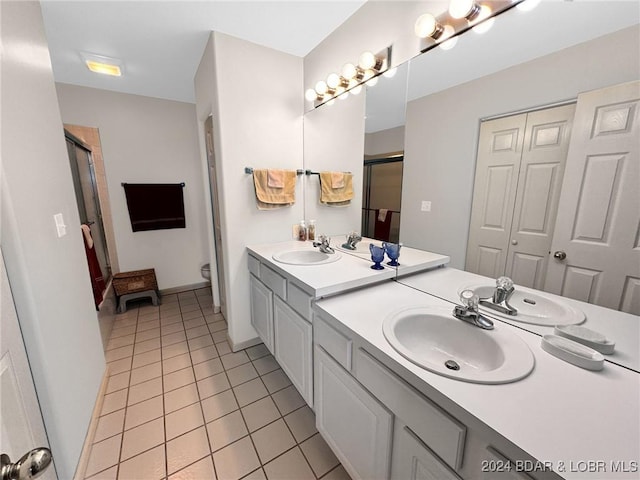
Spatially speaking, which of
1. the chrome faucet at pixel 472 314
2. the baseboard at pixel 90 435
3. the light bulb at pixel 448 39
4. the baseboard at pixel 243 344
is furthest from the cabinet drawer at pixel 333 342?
the light bulb at pixel 448 39

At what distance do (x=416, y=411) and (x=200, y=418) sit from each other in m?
1.42

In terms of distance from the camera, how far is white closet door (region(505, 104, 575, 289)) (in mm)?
898

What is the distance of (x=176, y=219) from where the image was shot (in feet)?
10.2

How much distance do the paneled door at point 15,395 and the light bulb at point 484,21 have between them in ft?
6.81

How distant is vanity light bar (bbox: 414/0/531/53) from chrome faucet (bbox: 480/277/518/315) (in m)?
1.12

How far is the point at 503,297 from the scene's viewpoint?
3.46 feet

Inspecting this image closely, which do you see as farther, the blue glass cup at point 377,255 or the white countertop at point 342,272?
the blue glass cup at point 377,255

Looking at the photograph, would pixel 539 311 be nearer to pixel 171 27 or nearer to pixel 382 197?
pixel 382 197

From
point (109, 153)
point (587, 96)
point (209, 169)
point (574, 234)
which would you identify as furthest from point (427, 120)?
point (109, 153)

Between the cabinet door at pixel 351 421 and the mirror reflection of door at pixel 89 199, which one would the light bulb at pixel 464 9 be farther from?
the mirror reflection of door at pixel 89 199

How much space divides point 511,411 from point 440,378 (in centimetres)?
16

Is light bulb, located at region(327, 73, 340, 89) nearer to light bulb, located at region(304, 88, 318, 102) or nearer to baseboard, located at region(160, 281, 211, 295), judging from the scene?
light bulb, located at region(304, 88, 318, 102)

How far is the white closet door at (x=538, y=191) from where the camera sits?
90 centimetres

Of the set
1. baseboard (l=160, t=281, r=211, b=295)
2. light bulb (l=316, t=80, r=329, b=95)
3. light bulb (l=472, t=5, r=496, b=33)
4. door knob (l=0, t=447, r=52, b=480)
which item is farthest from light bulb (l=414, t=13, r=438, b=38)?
baseboard (l=160, t=281, r=211, b=295)
